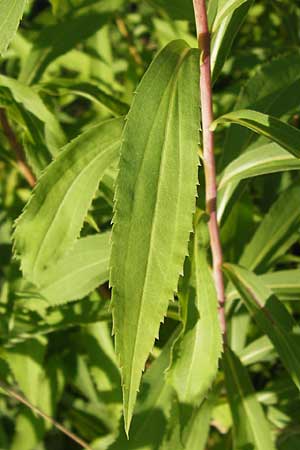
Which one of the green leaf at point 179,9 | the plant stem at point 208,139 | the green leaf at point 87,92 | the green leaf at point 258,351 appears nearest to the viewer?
the plant stem at point 208,139

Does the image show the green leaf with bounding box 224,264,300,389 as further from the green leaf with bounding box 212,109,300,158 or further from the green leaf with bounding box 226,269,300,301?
the green leaf with bounding box 212,109,300,158

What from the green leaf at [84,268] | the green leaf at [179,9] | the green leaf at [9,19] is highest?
the green leaf at [179,9]

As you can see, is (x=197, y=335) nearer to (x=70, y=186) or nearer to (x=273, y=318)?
(x=273, y=318)

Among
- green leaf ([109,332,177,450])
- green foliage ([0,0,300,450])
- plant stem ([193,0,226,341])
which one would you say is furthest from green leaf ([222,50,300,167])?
green leaf ([109,332,177,450])

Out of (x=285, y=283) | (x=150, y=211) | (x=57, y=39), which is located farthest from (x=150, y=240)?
(x=57, y=39)

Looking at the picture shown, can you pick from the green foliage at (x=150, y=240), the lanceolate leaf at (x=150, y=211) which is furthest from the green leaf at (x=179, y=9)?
the lanceolate leaf at (x=150, y=211)

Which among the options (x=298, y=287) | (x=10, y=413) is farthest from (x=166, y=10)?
(x=10, y=413)

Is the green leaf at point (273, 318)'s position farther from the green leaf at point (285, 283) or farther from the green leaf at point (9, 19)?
the green leaf at point (9, 19)
